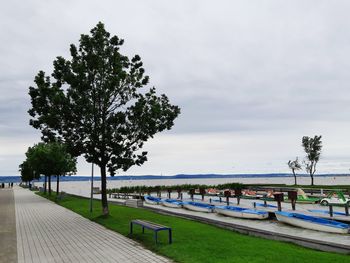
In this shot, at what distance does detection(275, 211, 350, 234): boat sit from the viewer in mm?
16828

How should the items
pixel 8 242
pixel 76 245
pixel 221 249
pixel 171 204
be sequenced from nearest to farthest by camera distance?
1. pixel 221 249
2. pixel 76 245
3. pixel 8 242
4. pixel 171 204

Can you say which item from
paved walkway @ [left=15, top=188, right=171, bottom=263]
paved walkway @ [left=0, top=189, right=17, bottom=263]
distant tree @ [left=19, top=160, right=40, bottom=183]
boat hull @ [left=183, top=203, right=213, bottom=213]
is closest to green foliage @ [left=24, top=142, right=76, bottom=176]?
distant tree @ [left=19, top=160, right=40, bottom=183]

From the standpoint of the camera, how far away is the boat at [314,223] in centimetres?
1683

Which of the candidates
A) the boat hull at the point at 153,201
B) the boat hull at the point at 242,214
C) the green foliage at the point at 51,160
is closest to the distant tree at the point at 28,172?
the green foliage at the point at 51,160

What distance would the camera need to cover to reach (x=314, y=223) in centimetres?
1800

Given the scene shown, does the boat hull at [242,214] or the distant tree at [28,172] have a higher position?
the distant tree at [28,172]

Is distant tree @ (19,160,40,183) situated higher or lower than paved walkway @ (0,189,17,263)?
higher

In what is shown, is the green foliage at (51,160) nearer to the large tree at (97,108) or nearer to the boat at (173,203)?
the boat at (173,203)

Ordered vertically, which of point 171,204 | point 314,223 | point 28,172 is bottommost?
point 314,223

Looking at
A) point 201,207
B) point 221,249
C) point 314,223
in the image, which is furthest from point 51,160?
point 221,249

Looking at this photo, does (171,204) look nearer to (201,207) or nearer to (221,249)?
(201,207)

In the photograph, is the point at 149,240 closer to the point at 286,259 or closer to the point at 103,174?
the point at 286,259

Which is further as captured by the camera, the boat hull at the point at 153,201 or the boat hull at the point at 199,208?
the boat hull at the point at 153,201

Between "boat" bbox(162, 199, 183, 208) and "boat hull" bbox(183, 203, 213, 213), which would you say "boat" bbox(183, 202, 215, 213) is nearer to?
"boat hull" bbox(183, 203, 213, 213)
